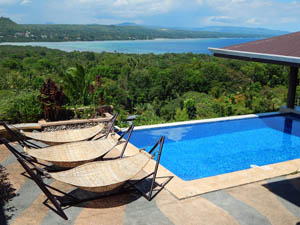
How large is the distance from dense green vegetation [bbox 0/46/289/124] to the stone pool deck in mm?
3950

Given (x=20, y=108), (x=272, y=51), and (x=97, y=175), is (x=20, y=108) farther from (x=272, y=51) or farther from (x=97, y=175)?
(x=272, y=51)

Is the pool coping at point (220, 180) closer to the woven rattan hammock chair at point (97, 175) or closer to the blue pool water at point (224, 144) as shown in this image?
the woven rattan hammock chair at point (97, 175)

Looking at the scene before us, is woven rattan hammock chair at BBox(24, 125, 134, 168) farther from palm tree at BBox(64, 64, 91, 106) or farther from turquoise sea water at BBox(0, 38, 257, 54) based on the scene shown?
turquoise sea water at BBox(0, 38, 257, 54)

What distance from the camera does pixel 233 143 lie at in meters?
8.03

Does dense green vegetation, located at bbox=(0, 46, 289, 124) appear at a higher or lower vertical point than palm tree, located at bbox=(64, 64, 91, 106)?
lower

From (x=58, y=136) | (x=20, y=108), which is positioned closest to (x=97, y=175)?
(x=58, y=136)

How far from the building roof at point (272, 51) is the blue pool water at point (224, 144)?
7.37 feet

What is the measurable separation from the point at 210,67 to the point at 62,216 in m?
31.4

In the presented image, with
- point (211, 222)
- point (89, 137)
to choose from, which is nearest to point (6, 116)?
point (89, 137)

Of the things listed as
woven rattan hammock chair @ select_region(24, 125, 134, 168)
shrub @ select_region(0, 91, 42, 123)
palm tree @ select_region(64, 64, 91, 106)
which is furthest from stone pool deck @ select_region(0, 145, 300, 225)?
palm tree @ select_region(64, 64, 91, 106)

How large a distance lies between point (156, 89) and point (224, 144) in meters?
25.1

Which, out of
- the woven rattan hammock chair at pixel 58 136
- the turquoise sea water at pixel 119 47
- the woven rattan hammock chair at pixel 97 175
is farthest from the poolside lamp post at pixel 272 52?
the turquoise sea water at pixel 119 47

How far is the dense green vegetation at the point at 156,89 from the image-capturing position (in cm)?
871

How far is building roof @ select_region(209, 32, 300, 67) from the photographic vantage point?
227 inches
